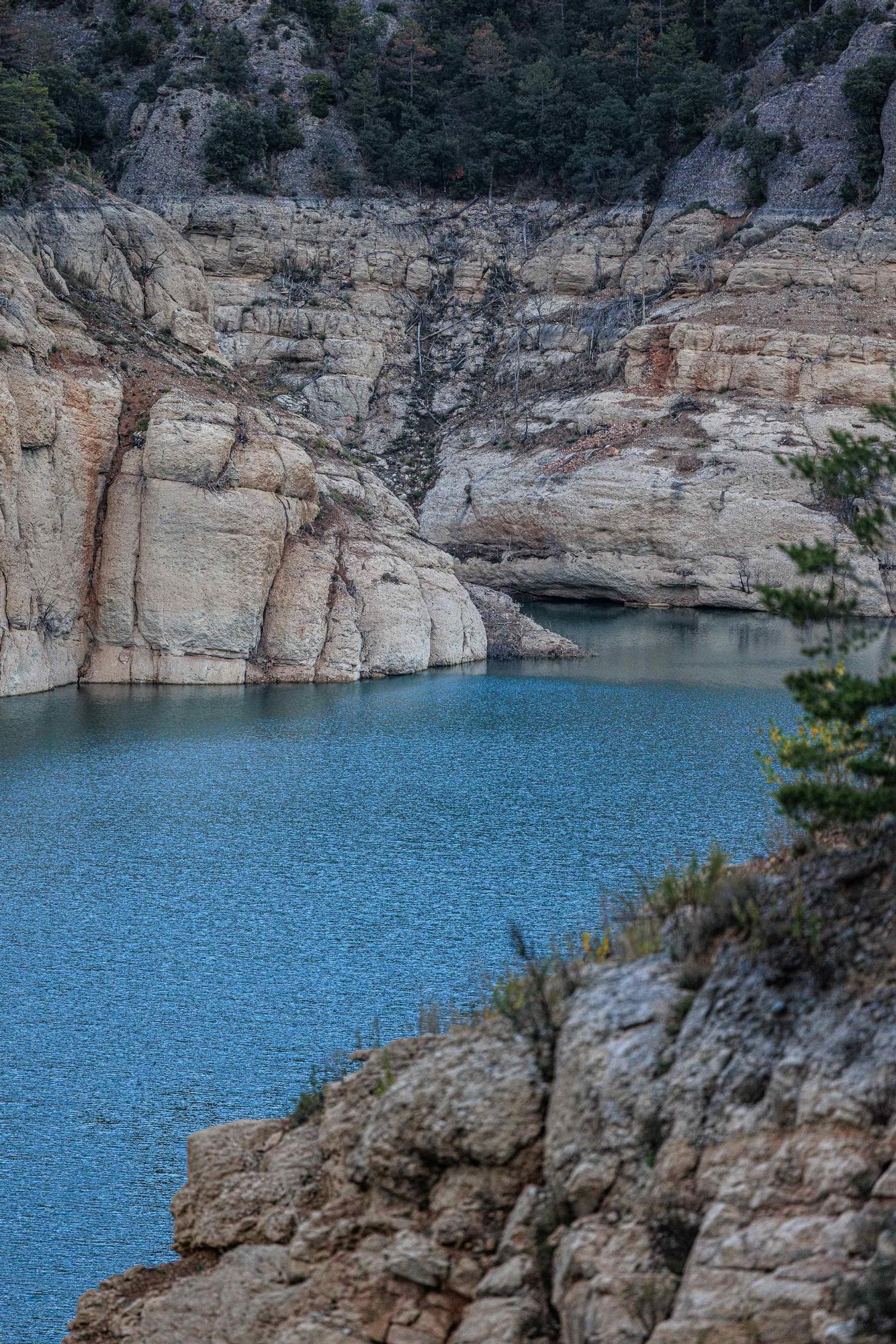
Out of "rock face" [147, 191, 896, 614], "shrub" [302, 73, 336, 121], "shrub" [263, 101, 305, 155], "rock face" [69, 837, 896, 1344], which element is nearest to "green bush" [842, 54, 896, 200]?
"rock face" [147, 191, 896, 614]

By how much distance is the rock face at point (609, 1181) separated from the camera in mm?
6238

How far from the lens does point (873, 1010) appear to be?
6848mm

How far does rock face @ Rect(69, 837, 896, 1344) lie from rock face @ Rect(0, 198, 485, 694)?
30.1 m

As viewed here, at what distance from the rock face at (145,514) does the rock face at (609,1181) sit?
30.1 m

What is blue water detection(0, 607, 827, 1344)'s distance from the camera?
520 inches

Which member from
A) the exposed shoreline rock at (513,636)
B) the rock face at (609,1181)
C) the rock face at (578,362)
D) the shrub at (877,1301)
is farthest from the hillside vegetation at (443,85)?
the shrub at (877,1301)

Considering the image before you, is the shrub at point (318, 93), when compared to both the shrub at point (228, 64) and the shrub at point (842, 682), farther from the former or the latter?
the shrub at point (842, 682)

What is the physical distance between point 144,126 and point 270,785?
2313 inches

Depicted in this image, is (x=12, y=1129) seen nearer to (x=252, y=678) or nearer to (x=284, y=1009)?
(x=284, y=1009)

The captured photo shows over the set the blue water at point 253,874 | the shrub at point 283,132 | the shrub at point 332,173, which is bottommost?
the blue water at point 253,874

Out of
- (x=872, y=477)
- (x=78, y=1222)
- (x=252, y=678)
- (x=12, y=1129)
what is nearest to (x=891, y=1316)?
(x=872, y=477)

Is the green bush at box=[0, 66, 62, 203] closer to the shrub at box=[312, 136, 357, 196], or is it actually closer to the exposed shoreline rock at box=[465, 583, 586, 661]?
the exposed shoreline rock at box=[465, 583, 586, 661]

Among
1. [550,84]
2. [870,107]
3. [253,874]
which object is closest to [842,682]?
[253,874]

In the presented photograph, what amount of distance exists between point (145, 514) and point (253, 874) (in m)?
20.3
